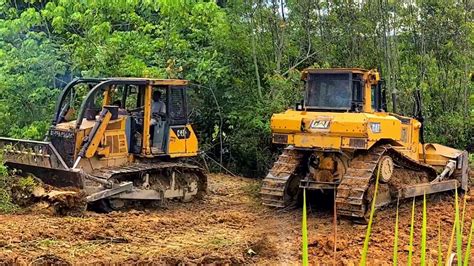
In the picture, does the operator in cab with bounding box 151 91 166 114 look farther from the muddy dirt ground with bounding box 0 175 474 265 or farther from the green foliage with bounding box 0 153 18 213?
the green foliage with bounding box 0 153 18 213

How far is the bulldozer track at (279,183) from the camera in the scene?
35.4 feet

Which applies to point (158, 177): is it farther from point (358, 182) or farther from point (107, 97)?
point (358, 182)

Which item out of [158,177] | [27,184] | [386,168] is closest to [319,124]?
[386,168]

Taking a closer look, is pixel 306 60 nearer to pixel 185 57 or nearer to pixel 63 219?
pixel 185 57

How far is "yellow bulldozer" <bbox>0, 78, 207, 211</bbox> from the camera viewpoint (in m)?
10.4

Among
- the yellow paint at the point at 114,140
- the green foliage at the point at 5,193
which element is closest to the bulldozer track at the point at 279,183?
the yellow paint at the point at 114,140

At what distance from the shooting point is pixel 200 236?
30.2 feet

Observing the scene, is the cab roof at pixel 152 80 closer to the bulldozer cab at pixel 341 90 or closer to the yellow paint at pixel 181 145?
the yellow paint at pixel 181 145

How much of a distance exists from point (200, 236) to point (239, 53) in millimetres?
7782

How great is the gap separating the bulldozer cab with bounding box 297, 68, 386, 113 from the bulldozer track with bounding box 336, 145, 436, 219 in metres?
0.77

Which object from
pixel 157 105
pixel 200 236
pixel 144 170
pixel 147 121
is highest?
pixel 157 105

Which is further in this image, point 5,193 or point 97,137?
point 97,137

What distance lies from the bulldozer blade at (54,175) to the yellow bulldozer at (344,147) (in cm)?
296

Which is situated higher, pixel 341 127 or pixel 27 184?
pixel 341 127
